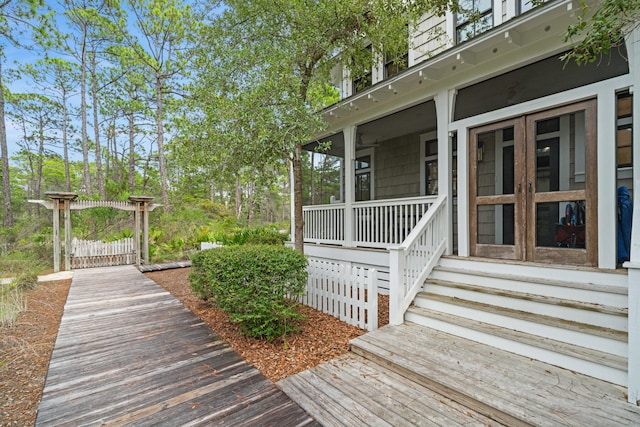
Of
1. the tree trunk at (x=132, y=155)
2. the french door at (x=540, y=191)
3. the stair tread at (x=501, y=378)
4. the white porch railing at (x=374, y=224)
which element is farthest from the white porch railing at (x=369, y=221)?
the tree trunk at (x=132, y=155)

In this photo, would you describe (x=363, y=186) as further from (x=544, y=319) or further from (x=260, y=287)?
(x=544, y=319)

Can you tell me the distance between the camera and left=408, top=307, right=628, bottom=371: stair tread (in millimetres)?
2266

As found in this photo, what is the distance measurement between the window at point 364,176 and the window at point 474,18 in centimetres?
364

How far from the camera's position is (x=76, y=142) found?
66.1 feet

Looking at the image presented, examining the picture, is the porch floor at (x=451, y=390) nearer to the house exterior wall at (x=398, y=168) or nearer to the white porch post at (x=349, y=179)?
the white porch post at (x=349, y=179)

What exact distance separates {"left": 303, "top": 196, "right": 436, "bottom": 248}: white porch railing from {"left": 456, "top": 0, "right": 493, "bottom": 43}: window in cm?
330

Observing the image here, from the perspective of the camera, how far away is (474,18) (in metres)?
5.04

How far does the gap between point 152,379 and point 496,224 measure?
4555mm

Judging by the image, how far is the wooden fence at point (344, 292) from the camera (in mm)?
3623

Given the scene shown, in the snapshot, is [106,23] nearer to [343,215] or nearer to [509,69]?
[343,215]

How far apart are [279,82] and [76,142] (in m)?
23.0

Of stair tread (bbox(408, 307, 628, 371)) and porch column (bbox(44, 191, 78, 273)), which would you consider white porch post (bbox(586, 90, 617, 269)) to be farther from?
porch column (bbox(44, 191, 78, 273))

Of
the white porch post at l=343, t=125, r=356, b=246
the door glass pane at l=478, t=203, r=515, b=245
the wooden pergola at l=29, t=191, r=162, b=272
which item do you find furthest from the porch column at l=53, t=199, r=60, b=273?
the door glass pane at l=478, t=203, r=515, b=245

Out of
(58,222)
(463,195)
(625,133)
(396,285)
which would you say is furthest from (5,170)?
(625,133)
